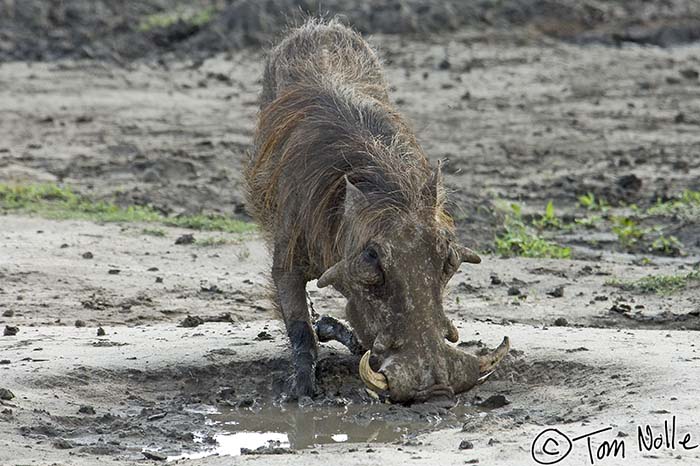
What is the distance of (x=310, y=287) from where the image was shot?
7641mm

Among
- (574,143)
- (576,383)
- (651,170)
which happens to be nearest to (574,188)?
(651,170)

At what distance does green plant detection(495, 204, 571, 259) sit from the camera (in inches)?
333

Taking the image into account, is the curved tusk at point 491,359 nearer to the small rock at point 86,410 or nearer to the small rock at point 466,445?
the small rock at point 466,445

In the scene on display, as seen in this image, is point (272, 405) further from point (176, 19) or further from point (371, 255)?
point (176, 19)

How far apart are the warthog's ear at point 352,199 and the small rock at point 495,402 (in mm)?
913

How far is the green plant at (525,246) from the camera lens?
8461mm

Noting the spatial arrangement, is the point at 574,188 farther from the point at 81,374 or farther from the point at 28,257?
the point at 81,374

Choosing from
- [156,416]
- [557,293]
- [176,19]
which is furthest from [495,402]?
[176,19]

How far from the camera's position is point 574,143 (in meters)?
11.8

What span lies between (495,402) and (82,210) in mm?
4421

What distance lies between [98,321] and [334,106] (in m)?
1.72

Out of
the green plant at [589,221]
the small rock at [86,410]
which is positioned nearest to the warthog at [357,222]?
the small rock at [86,410]

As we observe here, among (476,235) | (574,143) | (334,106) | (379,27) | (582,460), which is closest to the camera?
(582,460)

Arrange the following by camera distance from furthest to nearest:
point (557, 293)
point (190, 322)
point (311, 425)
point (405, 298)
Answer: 1. point (557, 293)
2. point (190, 322)
3. point (311, 425)
4. point (405, 298)
